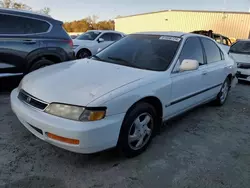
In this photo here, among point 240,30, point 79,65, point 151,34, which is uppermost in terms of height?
point 151,34

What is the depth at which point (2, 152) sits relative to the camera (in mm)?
2834

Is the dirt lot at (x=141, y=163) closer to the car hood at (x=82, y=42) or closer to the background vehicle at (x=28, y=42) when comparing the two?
the background vehicle at (x=28, y=42)

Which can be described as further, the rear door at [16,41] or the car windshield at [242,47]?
the car windshield at [242,47]

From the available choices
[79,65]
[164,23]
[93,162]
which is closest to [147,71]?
[79,65]

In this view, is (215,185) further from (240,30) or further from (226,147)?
(240,30)

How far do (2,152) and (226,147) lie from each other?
116 inches

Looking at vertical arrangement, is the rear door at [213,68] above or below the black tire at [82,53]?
above

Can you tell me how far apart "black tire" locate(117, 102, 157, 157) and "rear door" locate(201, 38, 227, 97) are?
1.58m

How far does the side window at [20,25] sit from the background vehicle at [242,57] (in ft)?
20.3

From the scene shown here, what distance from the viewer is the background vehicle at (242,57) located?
25.4 feet

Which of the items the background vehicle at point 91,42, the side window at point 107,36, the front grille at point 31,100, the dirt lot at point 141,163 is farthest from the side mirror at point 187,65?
the side window at point 107,36

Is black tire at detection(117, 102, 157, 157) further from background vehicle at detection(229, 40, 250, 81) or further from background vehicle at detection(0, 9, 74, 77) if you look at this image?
background vehicle at detection(229, 40, 250, 81)

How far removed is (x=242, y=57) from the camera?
8234 millimetres

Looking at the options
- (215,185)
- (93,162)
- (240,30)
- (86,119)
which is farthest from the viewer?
(240,30)
